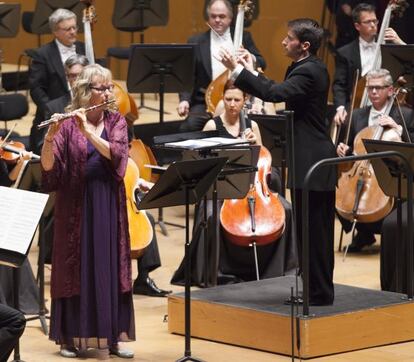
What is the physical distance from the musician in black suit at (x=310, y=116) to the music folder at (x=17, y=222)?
1201 mm

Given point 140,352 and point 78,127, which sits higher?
point 78,127

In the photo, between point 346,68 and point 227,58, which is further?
point 346,68

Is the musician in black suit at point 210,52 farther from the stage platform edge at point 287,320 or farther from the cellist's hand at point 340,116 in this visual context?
the stage platform edge at point 287,320

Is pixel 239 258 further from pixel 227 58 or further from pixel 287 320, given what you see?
pixel 227 58

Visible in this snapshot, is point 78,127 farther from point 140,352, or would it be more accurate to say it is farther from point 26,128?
point 26,128

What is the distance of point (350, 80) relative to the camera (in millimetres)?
9609

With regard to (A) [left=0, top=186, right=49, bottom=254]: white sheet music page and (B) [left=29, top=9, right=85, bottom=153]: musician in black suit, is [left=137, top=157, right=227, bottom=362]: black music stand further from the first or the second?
(B) [left=29, top=9, right=85, bottom=153]: musician in black suit

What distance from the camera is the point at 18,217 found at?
17.0ft

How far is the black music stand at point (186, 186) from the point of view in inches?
219

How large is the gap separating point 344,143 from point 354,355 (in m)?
2.77

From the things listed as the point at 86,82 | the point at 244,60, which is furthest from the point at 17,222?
the point at 244,60

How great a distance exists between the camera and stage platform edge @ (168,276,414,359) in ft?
19.7

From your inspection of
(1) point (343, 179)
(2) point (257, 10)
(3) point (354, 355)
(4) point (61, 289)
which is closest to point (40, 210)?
(4) point (61, 289)

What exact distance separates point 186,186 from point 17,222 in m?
0.88
